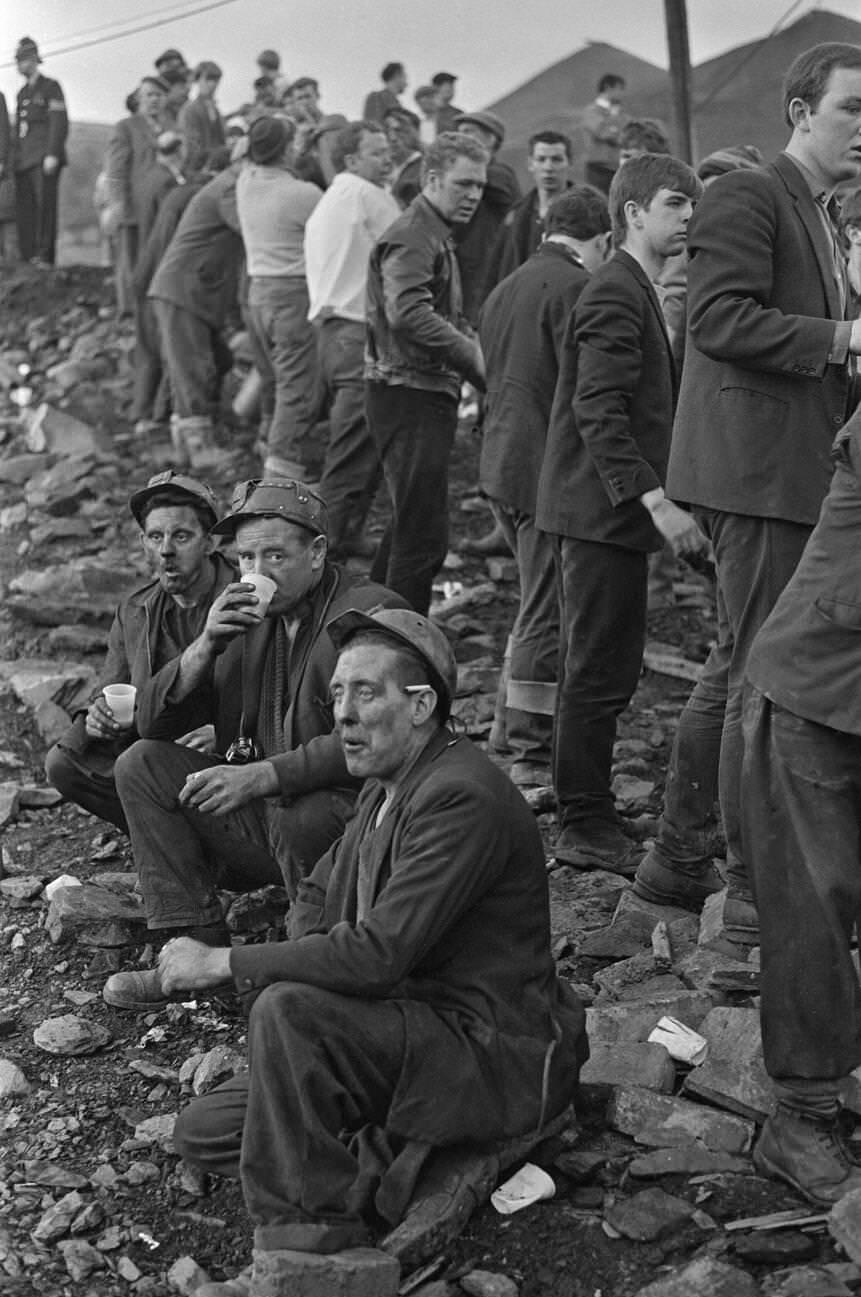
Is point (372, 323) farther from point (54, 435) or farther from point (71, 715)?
point (54, 435)

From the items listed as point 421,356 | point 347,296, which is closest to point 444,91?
point 347,296

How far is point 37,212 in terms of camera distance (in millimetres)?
18000

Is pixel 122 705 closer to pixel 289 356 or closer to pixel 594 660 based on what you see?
pixel 594 660

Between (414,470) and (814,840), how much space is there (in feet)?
14.2

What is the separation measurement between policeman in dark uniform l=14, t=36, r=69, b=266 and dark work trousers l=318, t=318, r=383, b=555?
29.0ft

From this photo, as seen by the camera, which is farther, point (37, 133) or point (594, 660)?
point (37, 133)

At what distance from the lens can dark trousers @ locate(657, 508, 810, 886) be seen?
15.5 feet

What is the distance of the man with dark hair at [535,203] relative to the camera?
8.78m

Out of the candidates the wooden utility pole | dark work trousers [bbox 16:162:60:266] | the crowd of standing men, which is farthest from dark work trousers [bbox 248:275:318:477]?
dark work trousers [bbox 16:162:60:266]

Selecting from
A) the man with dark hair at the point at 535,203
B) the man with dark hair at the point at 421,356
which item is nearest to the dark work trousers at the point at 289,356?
the man with dark hair at the point at 535,203

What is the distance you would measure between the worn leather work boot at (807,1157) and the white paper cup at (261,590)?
2163mm

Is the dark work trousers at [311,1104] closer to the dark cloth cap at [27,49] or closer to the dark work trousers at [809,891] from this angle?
the dark work trousers at [809,891]

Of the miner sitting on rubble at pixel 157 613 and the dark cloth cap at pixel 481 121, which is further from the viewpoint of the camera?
the dark cloth cap at pixel 481 121

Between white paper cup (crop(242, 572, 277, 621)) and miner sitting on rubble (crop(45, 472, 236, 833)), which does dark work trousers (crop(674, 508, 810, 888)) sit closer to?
white paper cup (crop(242, 572, 277, 621))
